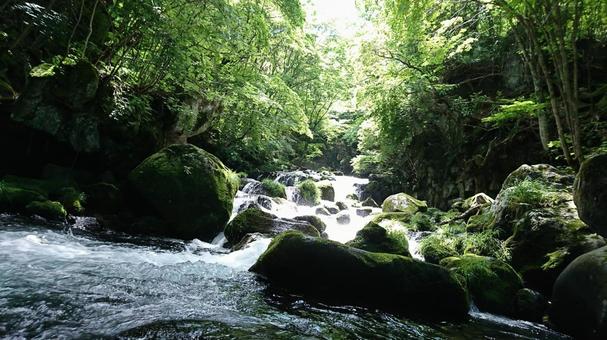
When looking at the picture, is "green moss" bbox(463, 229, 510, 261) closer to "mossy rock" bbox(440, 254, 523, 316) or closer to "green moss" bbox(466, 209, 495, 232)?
"green moss" bbox(466, 209, 495, 232)

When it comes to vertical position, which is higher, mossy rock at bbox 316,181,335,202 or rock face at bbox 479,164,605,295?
mossy rock at bbox 316,181,335,202

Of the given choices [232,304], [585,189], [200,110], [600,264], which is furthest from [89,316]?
[200,110]

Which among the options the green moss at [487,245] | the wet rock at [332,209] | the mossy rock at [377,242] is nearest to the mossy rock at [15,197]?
the mossy rock at [377,242]

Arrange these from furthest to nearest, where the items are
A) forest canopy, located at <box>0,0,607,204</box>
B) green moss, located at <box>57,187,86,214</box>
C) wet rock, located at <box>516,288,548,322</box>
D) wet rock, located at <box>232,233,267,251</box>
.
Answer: green moss, located at <box>57,187,86,214</box>, wet rock, located at <box>232,233,267,251</box>, forest canopy, located at <box>0,0,607,204</box>, wet rock, located at <box>516,288,548,322</box>

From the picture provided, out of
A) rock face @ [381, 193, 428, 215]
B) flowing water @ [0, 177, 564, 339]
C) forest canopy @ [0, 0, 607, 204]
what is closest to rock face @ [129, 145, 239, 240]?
forest canopy @ [0, 0, 607, 204]

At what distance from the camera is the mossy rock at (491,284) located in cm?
→ 555

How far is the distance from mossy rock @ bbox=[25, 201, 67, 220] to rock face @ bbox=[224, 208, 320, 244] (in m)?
3.67

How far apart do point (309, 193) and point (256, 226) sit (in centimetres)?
784

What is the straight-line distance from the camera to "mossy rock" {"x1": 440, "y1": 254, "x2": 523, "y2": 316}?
5555mm

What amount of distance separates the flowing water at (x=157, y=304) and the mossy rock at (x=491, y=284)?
31cm

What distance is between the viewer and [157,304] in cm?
401

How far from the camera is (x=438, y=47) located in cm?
1020

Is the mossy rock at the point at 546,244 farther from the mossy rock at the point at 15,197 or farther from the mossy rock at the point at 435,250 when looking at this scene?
the mossy rock at the point at 15,197

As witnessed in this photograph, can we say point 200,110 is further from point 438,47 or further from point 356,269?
point 356,269
